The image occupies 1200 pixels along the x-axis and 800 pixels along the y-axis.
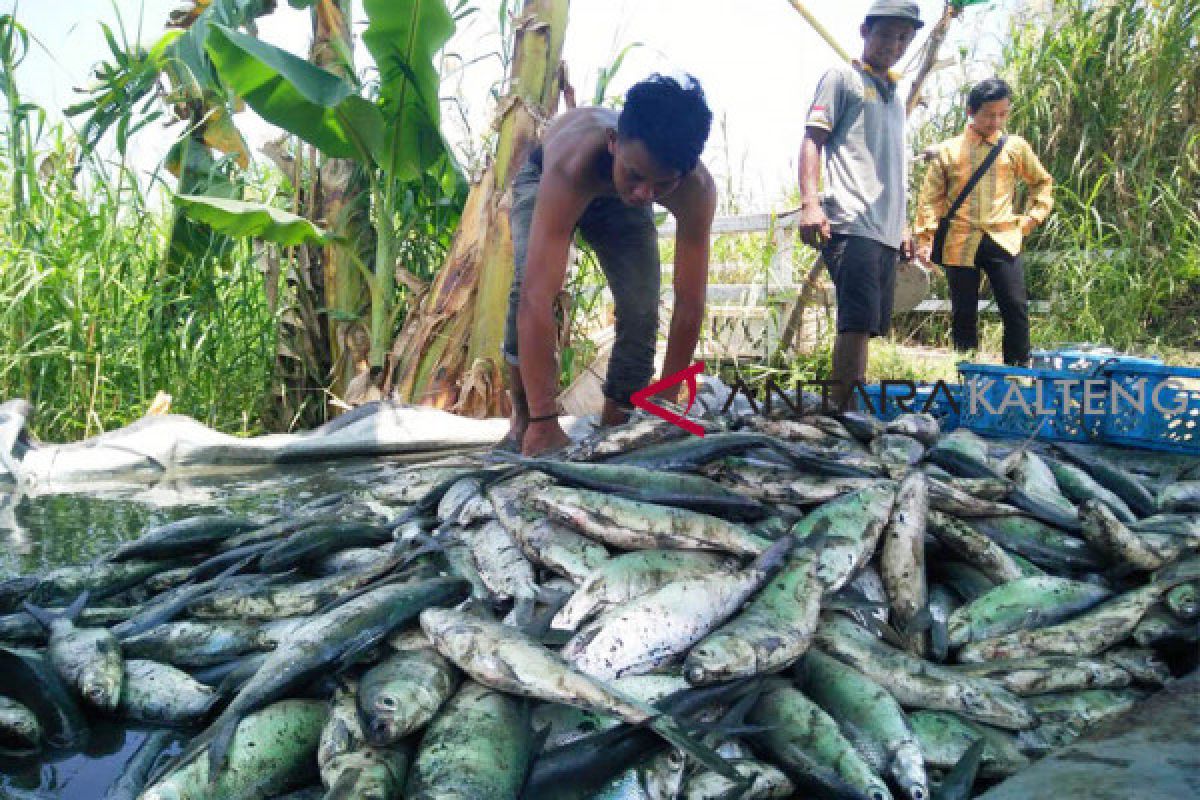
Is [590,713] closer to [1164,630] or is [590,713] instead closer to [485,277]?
[1164,630]

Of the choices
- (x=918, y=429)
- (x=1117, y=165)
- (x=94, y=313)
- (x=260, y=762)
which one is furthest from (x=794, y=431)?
(x=1117, y=165)

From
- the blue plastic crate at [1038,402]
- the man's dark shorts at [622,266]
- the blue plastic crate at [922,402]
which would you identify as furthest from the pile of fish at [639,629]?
the blue plastic crate at [922,402]

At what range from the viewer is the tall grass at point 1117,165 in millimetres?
9633

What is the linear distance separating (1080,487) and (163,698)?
304cm

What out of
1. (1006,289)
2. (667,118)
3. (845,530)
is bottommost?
(845,530)

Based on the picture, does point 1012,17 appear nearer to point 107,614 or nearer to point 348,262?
point 348,262

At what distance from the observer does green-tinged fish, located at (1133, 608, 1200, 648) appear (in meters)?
2.32

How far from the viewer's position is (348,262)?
22.9 feet

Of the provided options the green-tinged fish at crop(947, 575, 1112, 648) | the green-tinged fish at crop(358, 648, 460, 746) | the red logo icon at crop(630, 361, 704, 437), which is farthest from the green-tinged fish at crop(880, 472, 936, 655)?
the green-tinged fish at crop(358, 648, 460, 746)

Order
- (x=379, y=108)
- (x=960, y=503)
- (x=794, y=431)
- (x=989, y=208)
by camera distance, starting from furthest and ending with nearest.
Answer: (x=989, y=208), (x=379, y=108), (x=794, y=431), (x=960, y=503)

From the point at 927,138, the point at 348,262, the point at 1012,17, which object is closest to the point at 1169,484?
the point at 348,262

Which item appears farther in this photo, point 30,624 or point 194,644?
point 30,624

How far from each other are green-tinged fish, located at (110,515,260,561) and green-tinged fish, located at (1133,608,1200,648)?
2.78m

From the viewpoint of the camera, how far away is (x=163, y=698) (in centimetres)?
212
